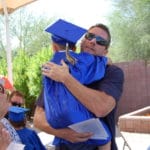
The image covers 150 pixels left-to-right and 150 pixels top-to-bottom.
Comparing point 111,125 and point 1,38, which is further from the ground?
point 111,125

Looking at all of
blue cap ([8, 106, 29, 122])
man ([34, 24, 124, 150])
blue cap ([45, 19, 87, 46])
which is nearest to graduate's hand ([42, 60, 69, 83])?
man ([34, 24, 124, 150])

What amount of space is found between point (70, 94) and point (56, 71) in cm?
12

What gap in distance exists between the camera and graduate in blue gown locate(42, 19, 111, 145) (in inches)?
79.3

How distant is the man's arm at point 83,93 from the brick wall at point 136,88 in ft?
33.0

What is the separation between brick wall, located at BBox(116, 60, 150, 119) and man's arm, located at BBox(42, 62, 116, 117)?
1004 centimetres

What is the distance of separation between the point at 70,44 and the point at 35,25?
29.5m

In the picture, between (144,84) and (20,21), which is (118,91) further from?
(20,21)

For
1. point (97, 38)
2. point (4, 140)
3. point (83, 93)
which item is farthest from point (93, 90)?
point (4, 140)

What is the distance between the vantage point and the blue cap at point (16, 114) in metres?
2.58

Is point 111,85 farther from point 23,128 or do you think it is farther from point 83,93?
point 23,128

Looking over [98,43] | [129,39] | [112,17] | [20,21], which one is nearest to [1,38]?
[20,21]

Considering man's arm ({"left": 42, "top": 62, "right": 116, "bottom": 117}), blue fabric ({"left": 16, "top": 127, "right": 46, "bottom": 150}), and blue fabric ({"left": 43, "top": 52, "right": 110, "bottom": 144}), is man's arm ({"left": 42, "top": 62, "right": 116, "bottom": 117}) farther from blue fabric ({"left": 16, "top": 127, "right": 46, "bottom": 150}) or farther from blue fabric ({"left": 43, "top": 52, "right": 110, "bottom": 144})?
blue fabric ({"left": 16, "top": 127, "right": 46, "bottom": 150})

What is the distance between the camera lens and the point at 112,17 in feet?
77.2

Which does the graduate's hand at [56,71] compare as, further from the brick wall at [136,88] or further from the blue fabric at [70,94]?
the brick wall at [136,88]
